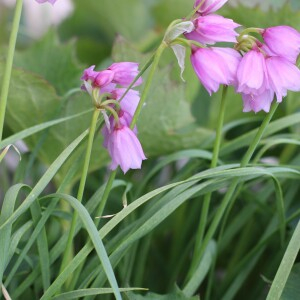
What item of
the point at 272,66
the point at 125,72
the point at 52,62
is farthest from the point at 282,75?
the point at 52,62

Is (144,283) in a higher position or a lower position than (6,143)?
lower

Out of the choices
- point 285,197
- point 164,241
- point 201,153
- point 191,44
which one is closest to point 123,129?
point 191,44

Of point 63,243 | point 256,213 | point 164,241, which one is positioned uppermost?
point 63,243

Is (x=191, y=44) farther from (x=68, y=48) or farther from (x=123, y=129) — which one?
(x=68, y=48)

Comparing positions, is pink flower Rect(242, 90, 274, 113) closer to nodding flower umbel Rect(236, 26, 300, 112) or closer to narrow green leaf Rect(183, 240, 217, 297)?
nodding flower umbel Rect(236, 26, 300, 112)

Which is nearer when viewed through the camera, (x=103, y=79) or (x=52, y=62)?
(x=103, y=79)

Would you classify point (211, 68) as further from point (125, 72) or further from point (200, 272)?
point (200, 272)

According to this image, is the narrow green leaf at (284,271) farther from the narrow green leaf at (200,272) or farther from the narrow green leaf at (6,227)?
the narrow green leaf at (6,227)

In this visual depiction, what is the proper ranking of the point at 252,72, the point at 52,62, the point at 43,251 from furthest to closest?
the point at 52,62, the point at 43,251, the point at 252,72
